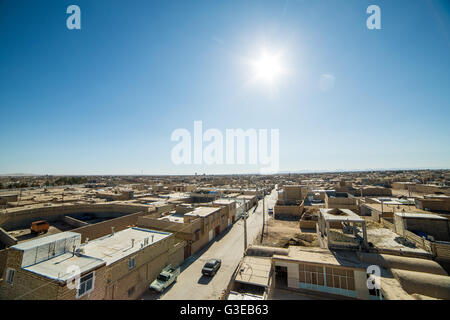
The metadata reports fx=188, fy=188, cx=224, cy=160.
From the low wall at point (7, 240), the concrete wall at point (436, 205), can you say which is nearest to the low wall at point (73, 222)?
the low wall at point (7, 240)

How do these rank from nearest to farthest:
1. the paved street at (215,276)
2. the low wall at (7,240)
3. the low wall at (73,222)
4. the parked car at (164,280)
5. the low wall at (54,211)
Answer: the paved street at (215,276)
the parked car at (164,280)
the low wall at (7,240)
the low wall at (54,211)
the low wall at (73,222)

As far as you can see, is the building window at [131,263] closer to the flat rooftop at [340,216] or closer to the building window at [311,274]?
the building window at [311,274]

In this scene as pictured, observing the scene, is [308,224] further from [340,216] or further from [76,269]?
[76,269]

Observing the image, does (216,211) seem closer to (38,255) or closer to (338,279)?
(338,279)

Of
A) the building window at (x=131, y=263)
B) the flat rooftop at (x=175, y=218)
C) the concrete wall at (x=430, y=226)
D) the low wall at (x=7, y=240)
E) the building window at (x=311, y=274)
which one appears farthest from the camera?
the flat rooftop at (x=175, y=218)

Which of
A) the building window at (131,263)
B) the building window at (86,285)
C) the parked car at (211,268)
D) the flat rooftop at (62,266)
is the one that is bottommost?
the parked car at (211,268)

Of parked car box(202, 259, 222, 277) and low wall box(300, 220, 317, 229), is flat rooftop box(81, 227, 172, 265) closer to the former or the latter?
parked car box(202, 259, 222, 277)

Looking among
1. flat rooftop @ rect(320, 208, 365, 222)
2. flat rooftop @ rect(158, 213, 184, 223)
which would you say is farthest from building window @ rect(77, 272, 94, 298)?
flat rooftop @ rect(320, 208, 365, 222)
